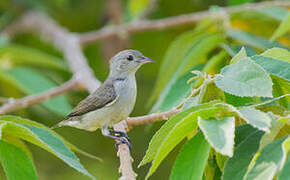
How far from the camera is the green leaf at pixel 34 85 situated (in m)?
3.80

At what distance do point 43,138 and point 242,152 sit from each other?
0.72 meters

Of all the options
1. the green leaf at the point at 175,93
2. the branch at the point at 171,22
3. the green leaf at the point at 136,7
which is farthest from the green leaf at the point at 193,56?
the green leaf at the point at 136,7

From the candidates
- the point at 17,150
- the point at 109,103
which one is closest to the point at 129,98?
the point at 109,103

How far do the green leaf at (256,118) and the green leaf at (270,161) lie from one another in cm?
7

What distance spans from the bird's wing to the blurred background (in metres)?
0.31

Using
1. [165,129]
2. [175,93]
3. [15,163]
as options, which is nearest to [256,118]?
[165,129]

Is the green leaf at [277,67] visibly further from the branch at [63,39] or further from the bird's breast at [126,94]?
the branch at [63,39]

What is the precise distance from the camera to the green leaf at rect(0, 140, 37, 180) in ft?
5.76

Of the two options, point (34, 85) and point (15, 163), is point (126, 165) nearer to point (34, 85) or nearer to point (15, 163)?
point (15, 163)

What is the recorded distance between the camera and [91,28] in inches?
222

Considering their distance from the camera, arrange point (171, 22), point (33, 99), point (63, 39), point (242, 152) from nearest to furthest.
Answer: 1. point (242, 152)
2. point (33, 99)
3. point (171, 22)
4. point (63, 39)

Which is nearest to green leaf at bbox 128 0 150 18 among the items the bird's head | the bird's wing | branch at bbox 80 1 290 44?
branch at bbox 80 1 290 44

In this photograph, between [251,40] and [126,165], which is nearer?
[126,165]

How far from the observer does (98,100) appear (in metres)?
3.40
